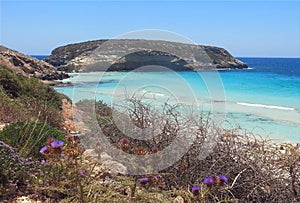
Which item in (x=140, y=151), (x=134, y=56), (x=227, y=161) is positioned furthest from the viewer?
(x=134, y=56)

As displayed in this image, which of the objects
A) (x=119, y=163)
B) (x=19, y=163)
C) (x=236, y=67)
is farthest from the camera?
(x=236, y=67)

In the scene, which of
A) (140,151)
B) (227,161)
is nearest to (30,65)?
(140,151)

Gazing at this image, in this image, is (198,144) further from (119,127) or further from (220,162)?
(119,127)

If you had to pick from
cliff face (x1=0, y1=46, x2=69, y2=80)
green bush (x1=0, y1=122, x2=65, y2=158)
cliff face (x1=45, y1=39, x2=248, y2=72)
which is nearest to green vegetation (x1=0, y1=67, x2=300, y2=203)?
green bush (x1=0, y1=122, x2=65, y2=158)

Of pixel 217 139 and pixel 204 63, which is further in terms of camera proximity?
pixel 204 63

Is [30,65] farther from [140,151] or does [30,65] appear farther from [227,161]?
[227,161]

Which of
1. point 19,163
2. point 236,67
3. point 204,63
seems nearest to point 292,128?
point 204,63

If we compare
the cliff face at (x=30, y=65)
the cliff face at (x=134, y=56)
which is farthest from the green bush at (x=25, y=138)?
the cliff face at (x=30, y=65)

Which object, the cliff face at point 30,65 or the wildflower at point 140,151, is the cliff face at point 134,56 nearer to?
the wildflower at point 140,151

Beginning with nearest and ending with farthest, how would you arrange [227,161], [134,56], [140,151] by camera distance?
1. [227,161]
2. [140,151]
3. [134,56]
